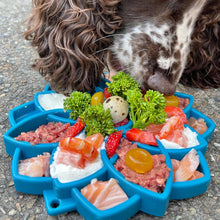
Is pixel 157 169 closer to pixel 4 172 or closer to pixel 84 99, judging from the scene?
pixel 84 99

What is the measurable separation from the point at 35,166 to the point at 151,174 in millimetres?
558

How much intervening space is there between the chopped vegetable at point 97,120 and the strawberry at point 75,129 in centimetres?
4

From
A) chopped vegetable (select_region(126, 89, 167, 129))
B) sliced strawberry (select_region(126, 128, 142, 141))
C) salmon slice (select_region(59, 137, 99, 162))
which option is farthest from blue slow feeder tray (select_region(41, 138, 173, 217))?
chopped vegetable (select_region(126, 89, 167, 129))

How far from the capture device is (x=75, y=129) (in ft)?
6.00

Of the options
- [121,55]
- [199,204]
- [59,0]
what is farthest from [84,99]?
[199,204]

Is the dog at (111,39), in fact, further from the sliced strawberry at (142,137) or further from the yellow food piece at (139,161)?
the yellow food piece at (139,161)

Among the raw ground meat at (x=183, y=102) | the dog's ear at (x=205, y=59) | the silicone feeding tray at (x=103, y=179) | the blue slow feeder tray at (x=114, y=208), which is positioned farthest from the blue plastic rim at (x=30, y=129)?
the dog's ear at (x=205, y=59)

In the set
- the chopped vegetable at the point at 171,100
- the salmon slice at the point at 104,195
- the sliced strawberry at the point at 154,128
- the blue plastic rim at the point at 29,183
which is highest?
the chopped vegetable at the point at 171,100

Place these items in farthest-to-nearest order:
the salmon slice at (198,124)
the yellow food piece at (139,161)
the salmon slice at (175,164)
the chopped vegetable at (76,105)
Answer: the salmon slice at (198,124)
the chopped vegetable at (76,105)
the salmon slice at (175,164)
the yellow food piece at (139,161)

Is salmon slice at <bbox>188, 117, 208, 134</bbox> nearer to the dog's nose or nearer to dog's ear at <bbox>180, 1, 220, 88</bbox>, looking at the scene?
the dog's nose

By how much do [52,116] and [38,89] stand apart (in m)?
0.68

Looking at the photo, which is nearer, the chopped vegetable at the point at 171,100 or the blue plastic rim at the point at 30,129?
the blue plastic rim at the point at 30,129

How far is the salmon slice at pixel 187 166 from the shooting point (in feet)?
5.35

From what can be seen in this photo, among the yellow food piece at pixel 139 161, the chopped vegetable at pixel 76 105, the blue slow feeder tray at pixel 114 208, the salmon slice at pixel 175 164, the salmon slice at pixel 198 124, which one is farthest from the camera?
the salmon slice at pixel 198 124
